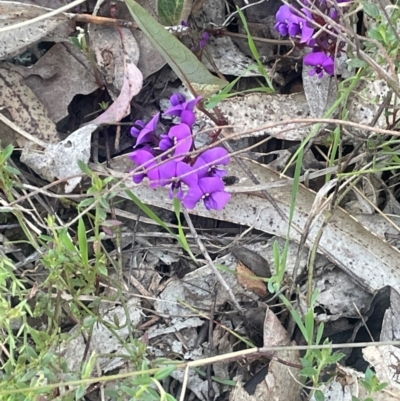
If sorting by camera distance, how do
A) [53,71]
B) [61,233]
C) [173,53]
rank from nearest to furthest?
1. [61,233]
2. [173,53]
3. [53,71]

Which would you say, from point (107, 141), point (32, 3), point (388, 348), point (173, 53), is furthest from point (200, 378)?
point (32, 3)

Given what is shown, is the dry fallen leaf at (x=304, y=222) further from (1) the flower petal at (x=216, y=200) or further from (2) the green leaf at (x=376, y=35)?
(2) the green leaf at (x=376, y=35)

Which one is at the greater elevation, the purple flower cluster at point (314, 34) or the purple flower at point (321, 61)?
the purple flower cluster at point (314, 34)

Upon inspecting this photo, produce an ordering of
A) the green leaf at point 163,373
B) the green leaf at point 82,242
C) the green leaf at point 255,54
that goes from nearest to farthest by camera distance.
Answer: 1. the green leaf at point 163,373
2. the green leaf at point 82,242
3. the green leaf at point 255,54

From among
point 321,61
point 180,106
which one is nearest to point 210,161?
point 180,106

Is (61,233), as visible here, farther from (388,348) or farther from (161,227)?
(388,348)

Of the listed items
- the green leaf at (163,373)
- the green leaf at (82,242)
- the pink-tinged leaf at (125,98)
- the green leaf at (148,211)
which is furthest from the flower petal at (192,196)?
the green leaf at (163,373)

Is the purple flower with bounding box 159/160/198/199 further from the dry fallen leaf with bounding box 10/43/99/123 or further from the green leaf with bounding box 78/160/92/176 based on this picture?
the dry fallen leaf with bounding box 10/43/99/123
